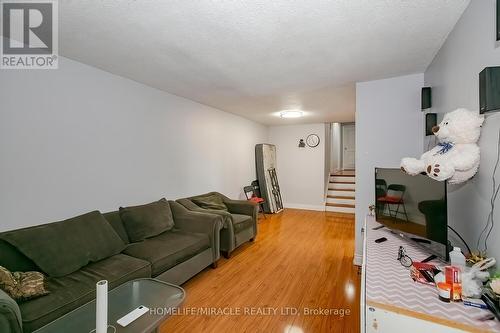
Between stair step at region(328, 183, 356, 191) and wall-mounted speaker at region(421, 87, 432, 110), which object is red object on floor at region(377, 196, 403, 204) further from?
stair step at region(328, 183, 356, 191)

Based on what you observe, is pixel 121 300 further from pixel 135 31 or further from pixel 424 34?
pixel 424 34

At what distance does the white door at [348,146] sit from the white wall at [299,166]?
10.2ft

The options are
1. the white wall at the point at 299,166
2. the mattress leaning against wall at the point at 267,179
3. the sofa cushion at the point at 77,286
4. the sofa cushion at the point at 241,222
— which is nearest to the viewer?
the sofa cushion at the point at 77,286

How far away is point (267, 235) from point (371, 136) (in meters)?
2.46

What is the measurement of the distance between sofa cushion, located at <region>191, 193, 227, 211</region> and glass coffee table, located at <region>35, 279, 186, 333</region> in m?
1.94

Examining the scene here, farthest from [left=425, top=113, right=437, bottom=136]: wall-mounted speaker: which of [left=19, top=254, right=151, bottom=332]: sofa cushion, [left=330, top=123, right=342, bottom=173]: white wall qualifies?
[left=330, top=123, right=342, bottom=173]: white wall

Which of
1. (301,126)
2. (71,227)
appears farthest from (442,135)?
(301,126)

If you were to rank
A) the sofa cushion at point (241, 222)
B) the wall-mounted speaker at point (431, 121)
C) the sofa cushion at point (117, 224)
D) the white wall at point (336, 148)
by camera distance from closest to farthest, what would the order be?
the wall-mounted speaker at point (431, 121), the sofa cushion at point (117, 224), the sofa cushion at point (241, 222), the white wall at point (336, 148)

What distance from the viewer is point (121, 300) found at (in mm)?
1485

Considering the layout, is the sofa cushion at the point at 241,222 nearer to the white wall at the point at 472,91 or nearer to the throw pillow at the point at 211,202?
the throw pillow at the point at 211,202

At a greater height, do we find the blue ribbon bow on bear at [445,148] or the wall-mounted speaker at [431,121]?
the wall-mounted speaker at [431,121]

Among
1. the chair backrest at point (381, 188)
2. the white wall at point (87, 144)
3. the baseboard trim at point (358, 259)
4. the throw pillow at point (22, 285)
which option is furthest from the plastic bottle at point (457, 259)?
the white wall at point (87, 144)

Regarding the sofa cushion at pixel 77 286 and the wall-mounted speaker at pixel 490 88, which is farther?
the sofa cushion at pixel 77 286

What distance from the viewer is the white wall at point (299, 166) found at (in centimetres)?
612
